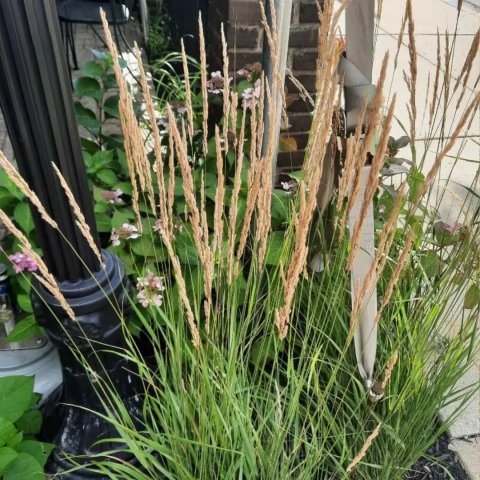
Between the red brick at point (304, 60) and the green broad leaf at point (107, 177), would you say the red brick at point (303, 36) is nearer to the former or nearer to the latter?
the red brick at point (304, 60)

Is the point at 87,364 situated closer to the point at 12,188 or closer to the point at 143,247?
the point at 143,247

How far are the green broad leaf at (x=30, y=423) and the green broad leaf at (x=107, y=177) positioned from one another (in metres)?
0.75

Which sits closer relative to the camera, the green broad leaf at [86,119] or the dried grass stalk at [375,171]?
the dried grass stalk at [375,171]

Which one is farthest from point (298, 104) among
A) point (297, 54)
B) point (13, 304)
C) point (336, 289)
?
point (13, 304)

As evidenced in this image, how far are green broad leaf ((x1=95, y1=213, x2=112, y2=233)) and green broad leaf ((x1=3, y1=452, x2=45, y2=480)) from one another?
69cm

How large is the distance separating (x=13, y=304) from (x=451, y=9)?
200 inches

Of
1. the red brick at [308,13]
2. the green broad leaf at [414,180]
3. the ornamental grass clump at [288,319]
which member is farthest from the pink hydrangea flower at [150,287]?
the red brick at [308,13]

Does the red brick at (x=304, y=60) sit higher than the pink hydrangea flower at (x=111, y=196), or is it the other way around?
the red brick at (x=304, y=60)

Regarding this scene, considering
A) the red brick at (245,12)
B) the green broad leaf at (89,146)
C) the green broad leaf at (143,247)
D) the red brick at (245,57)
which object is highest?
the red brick at (245,12)

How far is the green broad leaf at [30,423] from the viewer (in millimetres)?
1577

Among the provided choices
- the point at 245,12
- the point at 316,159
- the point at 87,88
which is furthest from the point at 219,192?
the point at 245,12

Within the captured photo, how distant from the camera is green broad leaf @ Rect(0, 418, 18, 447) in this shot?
1312 mm

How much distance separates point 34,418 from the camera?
158 cm

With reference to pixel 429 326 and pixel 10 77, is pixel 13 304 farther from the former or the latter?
pixel 429 326
